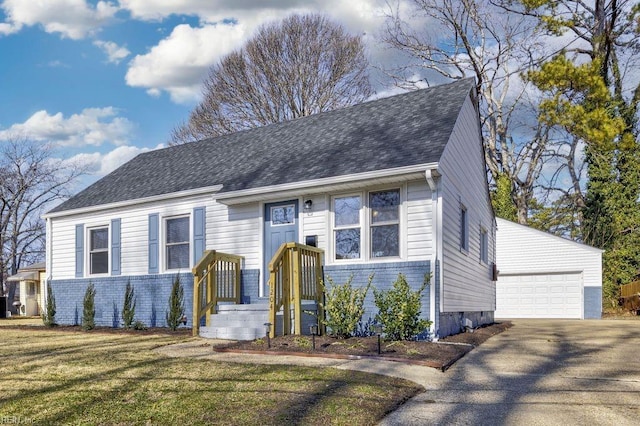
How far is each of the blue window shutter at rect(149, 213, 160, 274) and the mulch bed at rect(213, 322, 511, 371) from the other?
502 cm

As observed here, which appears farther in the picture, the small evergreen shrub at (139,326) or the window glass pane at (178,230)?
the window glass pane at (178,230)

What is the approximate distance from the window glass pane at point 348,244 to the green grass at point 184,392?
3.80 m

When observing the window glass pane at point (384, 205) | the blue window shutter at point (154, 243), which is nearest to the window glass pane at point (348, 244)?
the window glass pane at point (384, 205)

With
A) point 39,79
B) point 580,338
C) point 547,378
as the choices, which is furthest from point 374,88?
point 547,378

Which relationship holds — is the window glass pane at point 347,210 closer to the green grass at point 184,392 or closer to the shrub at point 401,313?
the shrub at point 401,313

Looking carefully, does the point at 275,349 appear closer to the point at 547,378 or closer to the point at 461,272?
the point at 547,378

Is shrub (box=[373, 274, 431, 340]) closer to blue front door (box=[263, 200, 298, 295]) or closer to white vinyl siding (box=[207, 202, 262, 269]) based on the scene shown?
blue front door (box=[263, 200, 298, 295])

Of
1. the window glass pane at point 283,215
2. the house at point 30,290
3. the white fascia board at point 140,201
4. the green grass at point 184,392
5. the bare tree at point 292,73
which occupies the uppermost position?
the bare tree at point 292,73

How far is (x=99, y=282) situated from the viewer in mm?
13945

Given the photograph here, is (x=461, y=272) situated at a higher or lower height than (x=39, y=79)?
lower

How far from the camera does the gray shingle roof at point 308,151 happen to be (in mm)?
10219

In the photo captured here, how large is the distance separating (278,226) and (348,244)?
5.12 ft

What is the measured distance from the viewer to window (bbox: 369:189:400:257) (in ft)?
32.1

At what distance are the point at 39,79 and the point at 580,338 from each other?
54.8 ft
